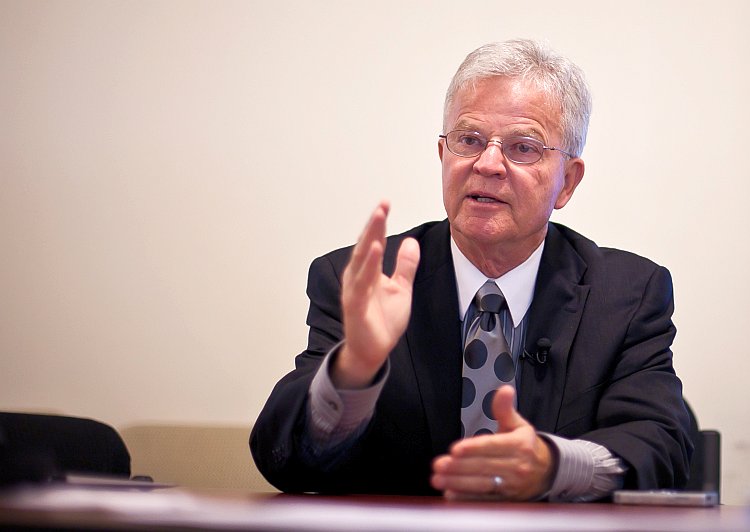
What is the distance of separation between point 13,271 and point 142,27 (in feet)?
3.58

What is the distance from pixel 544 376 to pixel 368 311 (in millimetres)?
626

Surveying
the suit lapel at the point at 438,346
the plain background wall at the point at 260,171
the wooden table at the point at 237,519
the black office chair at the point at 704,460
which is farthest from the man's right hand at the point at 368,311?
the plain background wall at the point at 260,171

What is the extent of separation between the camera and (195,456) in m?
3.37

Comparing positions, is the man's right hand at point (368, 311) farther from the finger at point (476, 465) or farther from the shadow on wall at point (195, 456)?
the shadow on wall at point (195, 456)

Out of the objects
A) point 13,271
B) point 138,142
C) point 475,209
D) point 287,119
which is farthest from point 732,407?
point 13,271

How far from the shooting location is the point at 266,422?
5.78 ft

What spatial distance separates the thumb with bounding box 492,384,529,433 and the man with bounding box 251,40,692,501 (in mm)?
178

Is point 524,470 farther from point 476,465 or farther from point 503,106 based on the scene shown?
point 503,106

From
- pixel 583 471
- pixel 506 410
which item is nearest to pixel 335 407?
pixel 506 410

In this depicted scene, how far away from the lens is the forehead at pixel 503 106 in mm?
2121

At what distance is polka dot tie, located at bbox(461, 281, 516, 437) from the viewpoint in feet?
6.68

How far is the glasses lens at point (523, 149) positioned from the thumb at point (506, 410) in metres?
0.77

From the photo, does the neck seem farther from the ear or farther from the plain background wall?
the plain background wall

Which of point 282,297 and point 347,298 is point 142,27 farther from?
point 347,298
